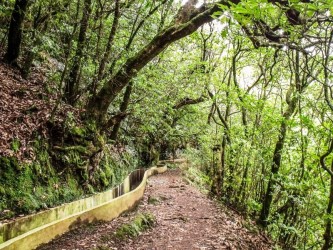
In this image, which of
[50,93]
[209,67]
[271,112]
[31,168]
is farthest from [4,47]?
[271,112]

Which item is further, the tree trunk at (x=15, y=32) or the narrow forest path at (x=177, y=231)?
the tree trunk at (x=15, y=32)

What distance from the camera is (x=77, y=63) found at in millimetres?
9859

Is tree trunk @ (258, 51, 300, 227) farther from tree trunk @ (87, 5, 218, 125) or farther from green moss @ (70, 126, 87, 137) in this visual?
green moss @ (70, 126, 87, 137)

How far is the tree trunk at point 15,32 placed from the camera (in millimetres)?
9602

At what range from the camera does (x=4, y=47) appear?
36.1 ft

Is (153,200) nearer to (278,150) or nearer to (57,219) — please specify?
(57,219)

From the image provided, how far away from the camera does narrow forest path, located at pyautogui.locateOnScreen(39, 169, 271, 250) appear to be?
6.53 m

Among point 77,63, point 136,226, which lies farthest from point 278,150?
point 77,63

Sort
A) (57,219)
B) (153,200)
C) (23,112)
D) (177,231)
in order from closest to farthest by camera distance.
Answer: (57,219) → (23,112) → (177,231) → (153,200)

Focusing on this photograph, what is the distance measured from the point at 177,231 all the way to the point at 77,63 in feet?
20.0

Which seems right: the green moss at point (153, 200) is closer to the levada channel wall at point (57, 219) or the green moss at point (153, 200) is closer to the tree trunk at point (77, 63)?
the levada channel wall at point (57, 219)

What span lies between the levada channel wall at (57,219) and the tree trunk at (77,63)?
3677 millimetres

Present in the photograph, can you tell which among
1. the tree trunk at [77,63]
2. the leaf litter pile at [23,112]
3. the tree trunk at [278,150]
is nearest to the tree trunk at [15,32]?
the leaf litter pile at [23,112]

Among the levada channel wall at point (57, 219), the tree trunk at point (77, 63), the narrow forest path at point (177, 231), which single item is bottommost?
the narrow forest path at point (177, 231)
